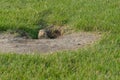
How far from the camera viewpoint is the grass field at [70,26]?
4.20 m

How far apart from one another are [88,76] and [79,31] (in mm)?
1744

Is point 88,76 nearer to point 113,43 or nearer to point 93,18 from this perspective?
point 113,43

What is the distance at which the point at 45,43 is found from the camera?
17.4 feet

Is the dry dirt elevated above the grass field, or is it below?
below

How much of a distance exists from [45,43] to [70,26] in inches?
31.8

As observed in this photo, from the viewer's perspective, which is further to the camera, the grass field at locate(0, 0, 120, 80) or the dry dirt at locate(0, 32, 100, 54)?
the dry dirt at locate(0, 32, 100, 54)

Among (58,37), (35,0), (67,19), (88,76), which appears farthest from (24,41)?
(35,0)

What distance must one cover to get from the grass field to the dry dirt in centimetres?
22

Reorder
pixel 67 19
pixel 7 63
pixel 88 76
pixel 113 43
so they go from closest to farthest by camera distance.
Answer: pixel 88 76, pixel 7 63, pixel 113 43, pixel 67 19

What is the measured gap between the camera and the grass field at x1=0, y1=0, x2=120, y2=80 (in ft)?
13.8

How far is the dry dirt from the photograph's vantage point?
500 centimetres

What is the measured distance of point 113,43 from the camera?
507 cm

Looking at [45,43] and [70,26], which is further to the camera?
[70,26]

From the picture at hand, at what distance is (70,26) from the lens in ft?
19.6
